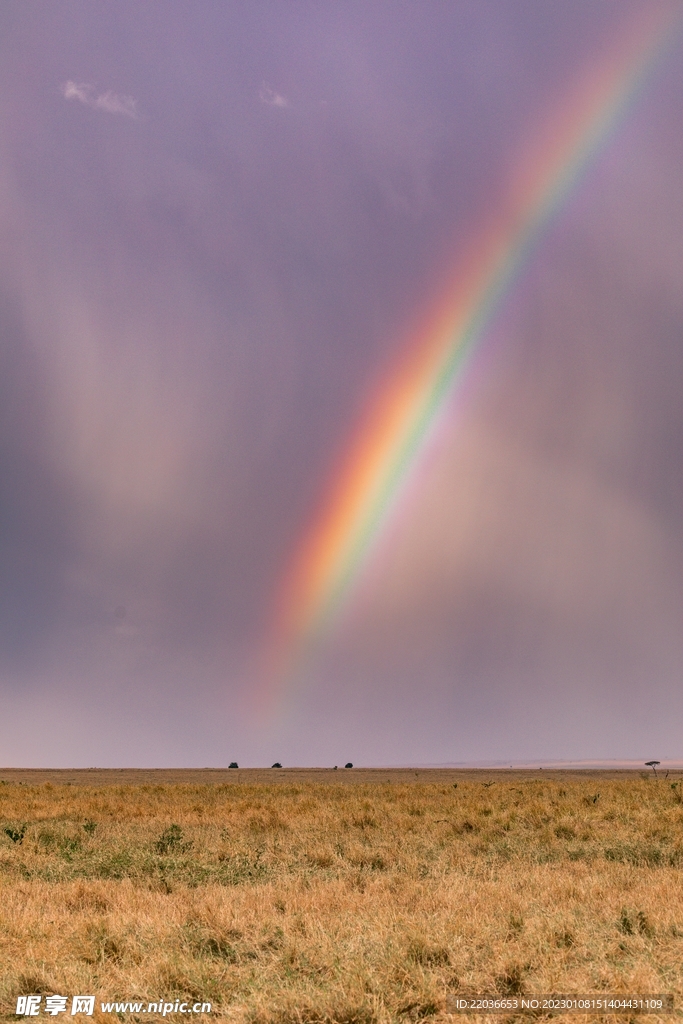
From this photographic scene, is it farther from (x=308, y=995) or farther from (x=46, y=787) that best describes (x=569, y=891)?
(x=46, y=787)

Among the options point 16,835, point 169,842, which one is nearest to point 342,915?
point 169,842

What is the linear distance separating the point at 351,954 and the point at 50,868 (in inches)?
361

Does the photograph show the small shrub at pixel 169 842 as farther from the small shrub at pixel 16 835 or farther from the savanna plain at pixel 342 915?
the small shrub at pixel 16 835

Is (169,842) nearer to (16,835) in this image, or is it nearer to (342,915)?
(16,835)

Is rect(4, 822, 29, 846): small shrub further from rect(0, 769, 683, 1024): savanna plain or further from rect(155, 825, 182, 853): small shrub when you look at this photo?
rect(155, 825, 182, 853): small shrub

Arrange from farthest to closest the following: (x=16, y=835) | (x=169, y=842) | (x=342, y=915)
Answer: (x=16, y=835)
(x=169, y=842)
(x=342, y=915)

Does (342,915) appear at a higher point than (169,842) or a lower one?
higher

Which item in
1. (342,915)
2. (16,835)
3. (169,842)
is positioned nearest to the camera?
(342,915)

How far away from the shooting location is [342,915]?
9.91 m

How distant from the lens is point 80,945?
344 inches

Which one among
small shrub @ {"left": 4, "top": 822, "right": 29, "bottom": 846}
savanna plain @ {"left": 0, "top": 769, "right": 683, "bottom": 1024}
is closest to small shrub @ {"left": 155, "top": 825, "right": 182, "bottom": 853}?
savanna plain @ {"left": 0, "top": 769, "right": 683, "bottom": 1024}

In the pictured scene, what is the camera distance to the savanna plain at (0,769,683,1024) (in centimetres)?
722

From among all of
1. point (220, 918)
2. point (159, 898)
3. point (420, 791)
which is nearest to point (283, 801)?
point (420, 791)

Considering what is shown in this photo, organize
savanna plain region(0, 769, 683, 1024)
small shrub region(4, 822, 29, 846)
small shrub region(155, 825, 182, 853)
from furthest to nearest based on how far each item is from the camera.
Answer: small shrub region(4, 822, 29, 846) → small shrub region(155, 825, 182, 853) → savanna plain region(0, 769, 683, 1024)
